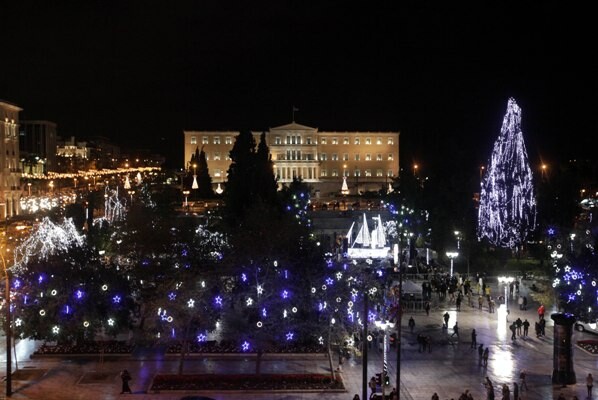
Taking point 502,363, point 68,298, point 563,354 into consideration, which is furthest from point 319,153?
point 563,354

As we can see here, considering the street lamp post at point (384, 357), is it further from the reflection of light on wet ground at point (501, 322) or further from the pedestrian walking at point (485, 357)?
the reflection of light on wet ground at point (501, 322)

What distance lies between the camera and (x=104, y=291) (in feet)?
84.8

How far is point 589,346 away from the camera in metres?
28.0

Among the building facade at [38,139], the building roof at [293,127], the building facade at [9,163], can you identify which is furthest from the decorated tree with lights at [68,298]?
the building facade at [38,139]

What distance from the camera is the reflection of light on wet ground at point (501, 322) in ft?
99.5

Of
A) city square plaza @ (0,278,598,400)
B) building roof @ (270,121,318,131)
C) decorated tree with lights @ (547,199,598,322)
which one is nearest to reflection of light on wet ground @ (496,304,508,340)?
city square plaza @ (0,278,598,400)

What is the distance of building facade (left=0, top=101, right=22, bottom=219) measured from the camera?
266ft

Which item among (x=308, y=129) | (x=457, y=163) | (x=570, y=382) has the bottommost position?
(x=570, y=382)

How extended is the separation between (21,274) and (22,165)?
261 feet

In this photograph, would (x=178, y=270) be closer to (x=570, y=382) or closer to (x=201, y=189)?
(x=570, y=382)

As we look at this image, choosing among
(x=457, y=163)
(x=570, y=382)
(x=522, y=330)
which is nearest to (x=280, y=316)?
(x=570, y=382)

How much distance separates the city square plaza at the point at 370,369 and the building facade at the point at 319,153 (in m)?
89.5

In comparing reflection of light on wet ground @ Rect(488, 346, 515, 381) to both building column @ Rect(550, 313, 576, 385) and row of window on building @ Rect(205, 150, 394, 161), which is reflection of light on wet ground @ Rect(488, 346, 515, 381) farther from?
row of window on building @ Rect(205, 150, 394, 161)

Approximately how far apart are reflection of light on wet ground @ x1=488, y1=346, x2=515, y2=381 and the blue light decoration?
19560 millimetres
